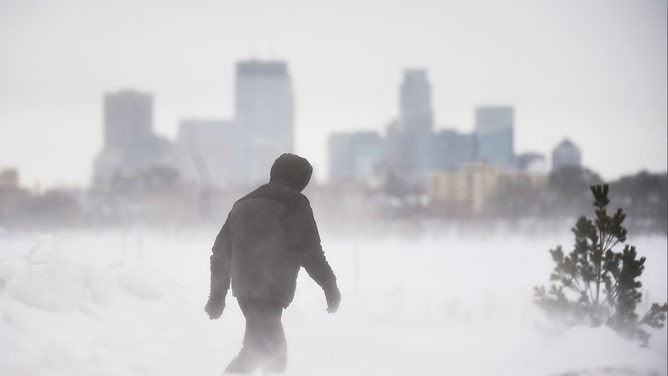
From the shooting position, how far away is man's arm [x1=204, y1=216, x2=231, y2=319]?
4980 millimetres

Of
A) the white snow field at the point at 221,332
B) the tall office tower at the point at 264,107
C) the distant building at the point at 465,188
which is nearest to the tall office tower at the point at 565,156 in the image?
the distant building at the point at 465,188

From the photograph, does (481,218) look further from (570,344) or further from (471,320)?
(570,344)

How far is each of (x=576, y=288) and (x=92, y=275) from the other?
21.3ft

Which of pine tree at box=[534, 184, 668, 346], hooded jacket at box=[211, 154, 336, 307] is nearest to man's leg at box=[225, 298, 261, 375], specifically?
hooded jacket at box=[211, 154, 336, 307]

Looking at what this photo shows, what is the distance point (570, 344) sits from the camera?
25.7 ft

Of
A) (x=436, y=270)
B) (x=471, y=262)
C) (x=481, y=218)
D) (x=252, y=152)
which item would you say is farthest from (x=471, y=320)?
(x=252, y=152)

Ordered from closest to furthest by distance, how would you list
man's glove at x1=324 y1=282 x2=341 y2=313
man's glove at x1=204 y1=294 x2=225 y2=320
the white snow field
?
man's glove at x1=324 y1=282 x2=341 y2=313
man's glove at x1=204 y1=294 x2=225 y2=320
the white snow field

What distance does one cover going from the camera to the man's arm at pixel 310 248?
15.8 feet

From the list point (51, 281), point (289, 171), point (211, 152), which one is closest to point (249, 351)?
point (289, 171)

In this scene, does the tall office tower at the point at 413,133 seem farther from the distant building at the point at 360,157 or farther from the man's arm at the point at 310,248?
the man's arm at the point at 310,248

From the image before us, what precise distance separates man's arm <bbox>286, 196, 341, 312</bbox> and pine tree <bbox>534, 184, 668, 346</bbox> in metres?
4.73

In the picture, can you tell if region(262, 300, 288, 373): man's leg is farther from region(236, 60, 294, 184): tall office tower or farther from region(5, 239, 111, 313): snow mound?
region(236, 60, 294, 184): tall office tower

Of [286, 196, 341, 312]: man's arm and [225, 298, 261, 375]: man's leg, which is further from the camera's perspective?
[225, 298, 261, 375]: man's leg

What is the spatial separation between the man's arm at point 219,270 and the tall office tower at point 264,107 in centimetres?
4839
